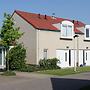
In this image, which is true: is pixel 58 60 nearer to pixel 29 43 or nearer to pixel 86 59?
pixel 29 43

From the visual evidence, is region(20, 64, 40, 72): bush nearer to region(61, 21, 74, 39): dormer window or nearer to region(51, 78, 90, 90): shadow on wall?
region(61, 21, 74, 39): dormer window

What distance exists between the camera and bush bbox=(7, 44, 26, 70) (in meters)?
34.6

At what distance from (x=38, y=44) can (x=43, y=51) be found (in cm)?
130

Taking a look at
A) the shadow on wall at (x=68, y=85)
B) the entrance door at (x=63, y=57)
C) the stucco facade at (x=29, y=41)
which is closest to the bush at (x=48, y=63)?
the stucco facade at (x=29, y=41)

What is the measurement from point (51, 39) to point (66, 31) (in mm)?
3217

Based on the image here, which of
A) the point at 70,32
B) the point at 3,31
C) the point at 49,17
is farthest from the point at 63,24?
the point at 3,31

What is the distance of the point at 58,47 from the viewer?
40281mm

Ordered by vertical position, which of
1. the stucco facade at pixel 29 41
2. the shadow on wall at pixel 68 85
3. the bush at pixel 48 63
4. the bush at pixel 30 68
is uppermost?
the stucco facade at pixel 29 41

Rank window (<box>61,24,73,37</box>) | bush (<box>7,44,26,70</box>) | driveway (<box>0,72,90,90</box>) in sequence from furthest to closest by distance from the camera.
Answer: window (<box>61,24,73,37</box>)
bush (<box>7,44,26,70</box>)
driveway (<box>0,72,90,90</box>)

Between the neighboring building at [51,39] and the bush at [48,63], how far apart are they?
69 centimetres

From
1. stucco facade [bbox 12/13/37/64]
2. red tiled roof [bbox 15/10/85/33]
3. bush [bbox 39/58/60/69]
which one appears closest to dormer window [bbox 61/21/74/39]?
red tiled roof [bbox 15/10/85/33]

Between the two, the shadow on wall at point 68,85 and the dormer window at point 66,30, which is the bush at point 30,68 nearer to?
the dormer window at point 66,30

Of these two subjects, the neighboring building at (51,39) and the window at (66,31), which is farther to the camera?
the window at (66,31)

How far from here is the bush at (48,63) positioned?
3659cm
